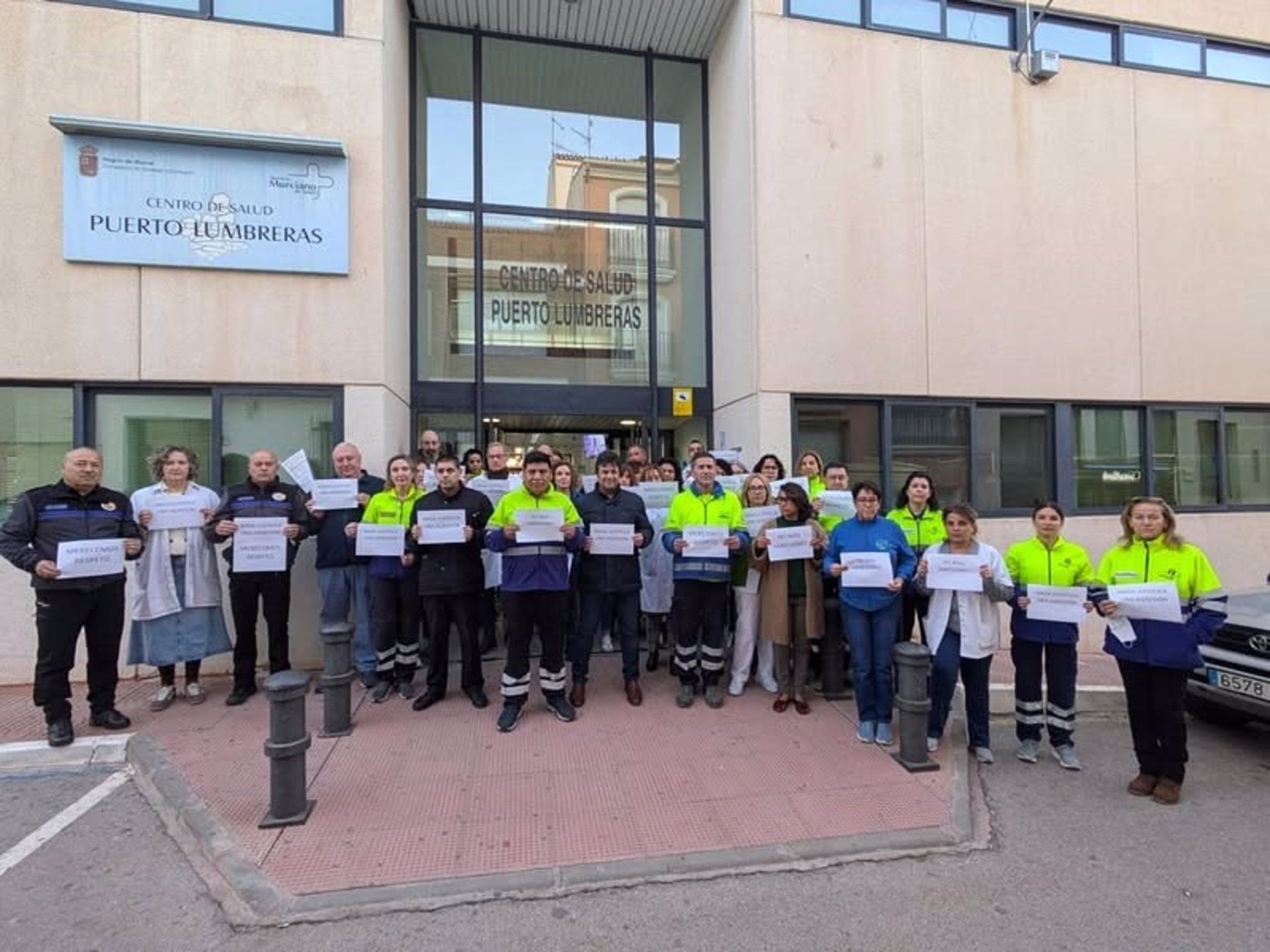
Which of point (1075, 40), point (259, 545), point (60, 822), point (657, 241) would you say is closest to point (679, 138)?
point (657, 241)

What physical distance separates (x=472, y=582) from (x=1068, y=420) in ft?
24.4

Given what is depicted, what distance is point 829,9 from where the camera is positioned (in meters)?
7.84

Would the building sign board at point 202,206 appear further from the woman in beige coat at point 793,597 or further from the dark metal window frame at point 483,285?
the woman in beige coat at point 793,597

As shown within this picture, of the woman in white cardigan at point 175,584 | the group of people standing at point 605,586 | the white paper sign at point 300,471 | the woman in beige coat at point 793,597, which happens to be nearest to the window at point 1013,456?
the group of people standing at point 605,586

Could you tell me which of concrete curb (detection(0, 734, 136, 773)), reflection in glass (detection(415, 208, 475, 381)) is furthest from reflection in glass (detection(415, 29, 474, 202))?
concrete curb (detection(0, 734, 136, 773))

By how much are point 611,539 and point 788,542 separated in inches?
51.9

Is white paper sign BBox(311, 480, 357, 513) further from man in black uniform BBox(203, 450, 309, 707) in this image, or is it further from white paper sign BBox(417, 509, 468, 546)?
white paper sign BBox(417, 509, 468, 546)

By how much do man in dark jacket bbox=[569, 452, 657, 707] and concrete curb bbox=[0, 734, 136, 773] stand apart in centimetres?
314

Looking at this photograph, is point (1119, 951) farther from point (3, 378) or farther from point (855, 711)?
point (3, 378)

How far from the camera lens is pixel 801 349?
752 centimetres

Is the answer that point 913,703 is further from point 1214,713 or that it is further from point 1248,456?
point 1248,456

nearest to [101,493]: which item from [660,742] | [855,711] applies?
[660,742]

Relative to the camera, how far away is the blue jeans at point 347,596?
18.8 feet

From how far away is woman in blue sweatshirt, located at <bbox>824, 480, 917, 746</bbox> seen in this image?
465cm
